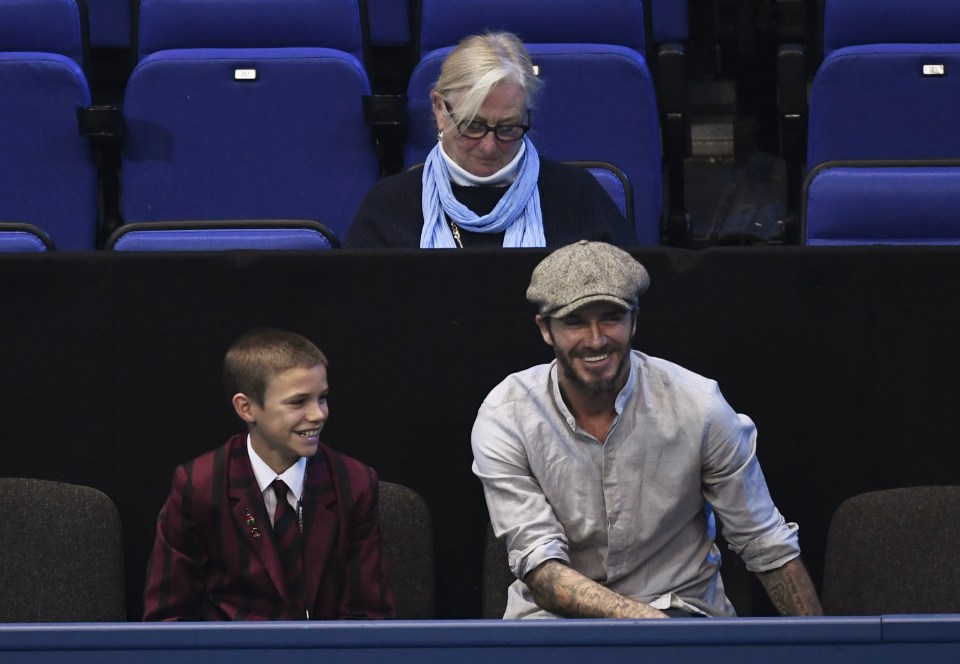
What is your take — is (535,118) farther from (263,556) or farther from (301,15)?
(263,556)

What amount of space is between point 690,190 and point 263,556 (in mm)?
2124

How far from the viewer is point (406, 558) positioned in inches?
88.1

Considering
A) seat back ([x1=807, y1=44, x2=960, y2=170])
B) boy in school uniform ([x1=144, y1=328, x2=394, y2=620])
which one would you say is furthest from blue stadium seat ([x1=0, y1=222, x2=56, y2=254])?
seat back ([x1=807, y1=44, x2=960, y2=170])

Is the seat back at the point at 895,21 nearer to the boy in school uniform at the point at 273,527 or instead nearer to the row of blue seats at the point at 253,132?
the row of blue seats at the point at 253,132

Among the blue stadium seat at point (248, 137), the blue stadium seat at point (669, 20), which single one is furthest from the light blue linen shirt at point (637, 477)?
the blue stadium seat at point (669, 20)

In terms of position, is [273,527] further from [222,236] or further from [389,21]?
[389,21]

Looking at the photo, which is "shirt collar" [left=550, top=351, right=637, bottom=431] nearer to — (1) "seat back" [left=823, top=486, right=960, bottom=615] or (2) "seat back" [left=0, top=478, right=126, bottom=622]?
(1) "seat back" [left=823, top=486, right=960, bottom=615]

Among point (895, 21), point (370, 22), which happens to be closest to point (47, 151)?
point (370, 22)

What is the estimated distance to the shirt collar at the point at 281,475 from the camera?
6.77 feet

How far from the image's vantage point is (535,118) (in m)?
3.24

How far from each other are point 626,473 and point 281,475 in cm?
51

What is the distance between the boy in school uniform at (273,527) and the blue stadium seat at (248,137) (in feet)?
3.92

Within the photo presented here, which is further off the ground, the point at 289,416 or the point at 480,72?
the point at 480,72

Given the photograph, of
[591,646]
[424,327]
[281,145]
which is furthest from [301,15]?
[591,646]
